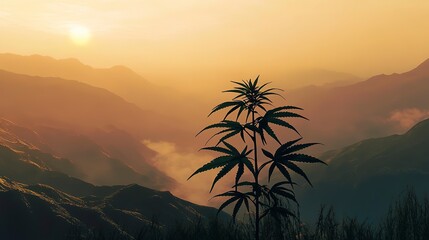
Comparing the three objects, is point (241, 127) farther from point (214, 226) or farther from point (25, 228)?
point (25, 228)

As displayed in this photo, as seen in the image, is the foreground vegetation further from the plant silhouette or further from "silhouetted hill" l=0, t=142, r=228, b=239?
"silhouetted hill" l=0, t=142, r=228, b=239

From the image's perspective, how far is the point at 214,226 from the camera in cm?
1170

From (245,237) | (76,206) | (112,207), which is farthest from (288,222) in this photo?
(112,207)

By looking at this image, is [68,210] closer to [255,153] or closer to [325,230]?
[325,230]

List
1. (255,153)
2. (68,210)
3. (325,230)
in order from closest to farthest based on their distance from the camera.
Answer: (255,153), (325,230), (68,210)

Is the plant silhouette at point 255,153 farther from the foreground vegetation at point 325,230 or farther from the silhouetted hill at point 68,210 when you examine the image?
the silhouetted hill at point 68,210

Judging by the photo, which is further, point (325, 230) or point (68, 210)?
point (68, 210)

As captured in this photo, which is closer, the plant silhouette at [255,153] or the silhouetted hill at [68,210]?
the plant silhouette at [255,153]

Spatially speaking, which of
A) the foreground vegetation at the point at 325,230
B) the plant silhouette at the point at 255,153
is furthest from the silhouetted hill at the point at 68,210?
the plant silhouette at the point at 255,153

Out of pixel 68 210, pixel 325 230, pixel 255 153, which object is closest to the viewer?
pixel 255 153

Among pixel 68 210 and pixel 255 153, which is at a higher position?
pixel 68 210

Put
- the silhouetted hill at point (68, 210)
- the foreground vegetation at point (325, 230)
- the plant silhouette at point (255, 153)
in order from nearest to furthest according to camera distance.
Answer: the plant silhouette at point (255, 153), the foreground vegetation at point (325, 230), the silhouetted hill at point (68, 210)

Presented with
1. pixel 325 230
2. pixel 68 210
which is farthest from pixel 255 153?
pixel 68 210

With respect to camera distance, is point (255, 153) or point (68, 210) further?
point (68, 210)
